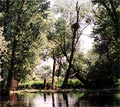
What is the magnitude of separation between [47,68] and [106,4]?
447 feet

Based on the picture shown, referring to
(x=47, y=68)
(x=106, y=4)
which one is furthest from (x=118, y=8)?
(x=47, y=68)

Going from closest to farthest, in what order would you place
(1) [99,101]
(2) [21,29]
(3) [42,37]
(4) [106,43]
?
(1) [99,101]
(2) [21,29]
(4) [106,43]
(3) [42,37]

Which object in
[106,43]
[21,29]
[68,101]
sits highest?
[21,29]

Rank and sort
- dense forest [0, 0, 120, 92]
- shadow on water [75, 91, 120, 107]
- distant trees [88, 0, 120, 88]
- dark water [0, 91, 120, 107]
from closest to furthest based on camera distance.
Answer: shadow on water [75, 91, 120, 107] < dark water [0, 91, 120, 107] < distant trees [88, 0, 120, 88] < dense forest [0, 0, 120, 92]

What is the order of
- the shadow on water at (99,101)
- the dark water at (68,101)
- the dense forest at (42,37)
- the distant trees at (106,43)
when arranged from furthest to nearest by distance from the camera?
the dense forest at (42,37) < the distant trees at (106,43) < the dark water at (68,101) < the shadow on water at (99,101)

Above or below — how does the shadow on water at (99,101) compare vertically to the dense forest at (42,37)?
below

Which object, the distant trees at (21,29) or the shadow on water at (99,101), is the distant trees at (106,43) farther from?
the shadow on water at (99,101)

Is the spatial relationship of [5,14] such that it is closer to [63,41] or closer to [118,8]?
[118,8]

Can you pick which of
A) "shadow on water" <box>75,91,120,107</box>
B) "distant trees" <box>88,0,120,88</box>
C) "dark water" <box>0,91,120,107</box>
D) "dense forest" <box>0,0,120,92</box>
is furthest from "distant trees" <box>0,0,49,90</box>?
"shadow on water" <box>75,91,120,107</box>

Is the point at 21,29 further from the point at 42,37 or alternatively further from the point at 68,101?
the point at 68,101

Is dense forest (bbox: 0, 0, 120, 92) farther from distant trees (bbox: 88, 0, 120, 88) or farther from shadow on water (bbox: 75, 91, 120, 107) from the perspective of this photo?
shadow on water (bbox: 75, 91, 120, 107)

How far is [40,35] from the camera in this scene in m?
49.8

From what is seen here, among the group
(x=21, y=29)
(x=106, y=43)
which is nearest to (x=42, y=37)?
(x=21, y=29)

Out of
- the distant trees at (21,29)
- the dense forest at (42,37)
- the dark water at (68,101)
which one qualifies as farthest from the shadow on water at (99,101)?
the distant trees at (21,29)
